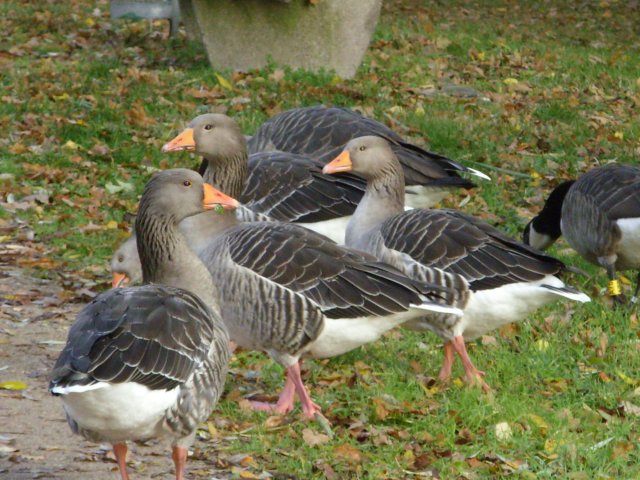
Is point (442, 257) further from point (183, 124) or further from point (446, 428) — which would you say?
point (183, 124)

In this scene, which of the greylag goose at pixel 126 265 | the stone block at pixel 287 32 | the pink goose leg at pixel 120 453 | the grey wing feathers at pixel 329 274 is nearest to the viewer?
the pink goose leg at pixel 120 453

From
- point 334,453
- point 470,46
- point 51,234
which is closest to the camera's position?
point 334,453

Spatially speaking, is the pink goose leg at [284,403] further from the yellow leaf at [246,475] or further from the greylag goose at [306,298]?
the yellow leaf at [246,475]

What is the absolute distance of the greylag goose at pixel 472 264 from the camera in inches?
261

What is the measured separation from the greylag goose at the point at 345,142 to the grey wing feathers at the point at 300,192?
42 centimetres

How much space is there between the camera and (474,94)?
13688mm

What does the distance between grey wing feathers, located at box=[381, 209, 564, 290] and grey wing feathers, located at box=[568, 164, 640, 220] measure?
5.65ft

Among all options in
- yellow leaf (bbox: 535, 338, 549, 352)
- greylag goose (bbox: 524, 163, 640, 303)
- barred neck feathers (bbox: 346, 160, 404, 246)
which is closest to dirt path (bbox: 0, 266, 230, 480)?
barred neck feathers (bbox: 346, 160, 404, 246)

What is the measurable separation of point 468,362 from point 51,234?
4.24 meters

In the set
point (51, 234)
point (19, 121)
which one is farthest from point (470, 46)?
point (51, 234)

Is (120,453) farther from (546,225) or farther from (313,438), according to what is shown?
(546,225)

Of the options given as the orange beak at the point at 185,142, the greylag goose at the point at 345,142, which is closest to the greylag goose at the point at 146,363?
the orange beak at the point at 185,142

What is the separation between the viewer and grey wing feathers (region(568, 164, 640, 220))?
8.21 m

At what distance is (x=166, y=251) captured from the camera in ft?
18.7
